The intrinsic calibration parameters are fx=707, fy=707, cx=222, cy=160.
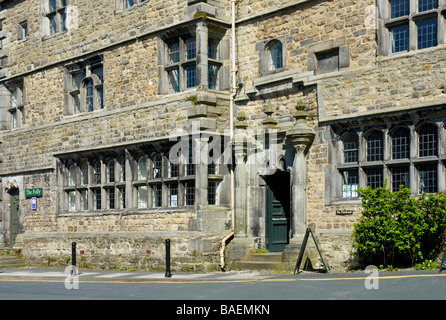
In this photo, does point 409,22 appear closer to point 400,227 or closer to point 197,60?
point 400,227

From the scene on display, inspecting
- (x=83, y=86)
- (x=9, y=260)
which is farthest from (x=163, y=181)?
(x=9, y=260)

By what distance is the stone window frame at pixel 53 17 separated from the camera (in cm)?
2464

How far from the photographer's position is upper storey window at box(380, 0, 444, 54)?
1550cm

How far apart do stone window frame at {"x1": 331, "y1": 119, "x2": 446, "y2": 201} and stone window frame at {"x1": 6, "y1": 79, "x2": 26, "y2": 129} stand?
13630 millimetres

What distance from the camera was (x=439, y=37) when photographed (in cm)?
1523

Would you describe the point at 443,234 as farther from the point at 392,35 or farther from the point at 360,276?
the point at 392,35

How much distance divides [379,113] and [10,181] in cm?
1554

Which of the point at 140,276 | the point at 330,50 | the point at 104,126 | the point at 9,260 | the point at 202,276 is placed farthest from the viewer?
the point at 9,260

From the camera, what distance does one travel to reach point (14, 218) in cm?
Answer: 2648

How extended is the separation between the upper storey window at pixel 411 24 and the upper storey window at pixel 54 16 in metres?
12.5

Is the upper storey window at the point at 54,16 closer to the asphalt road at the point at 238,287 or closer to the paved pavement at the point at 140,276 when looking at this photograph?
the paved pavement at the point at 140,276

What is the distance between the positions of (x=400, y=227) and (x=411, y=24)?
4.55m

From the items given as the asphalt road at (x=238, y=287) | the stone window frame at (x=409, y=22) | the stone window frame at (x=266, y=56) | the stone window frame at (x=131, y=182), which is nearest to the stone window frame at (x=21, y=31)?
the stone window frame at (x=131, y=182)
